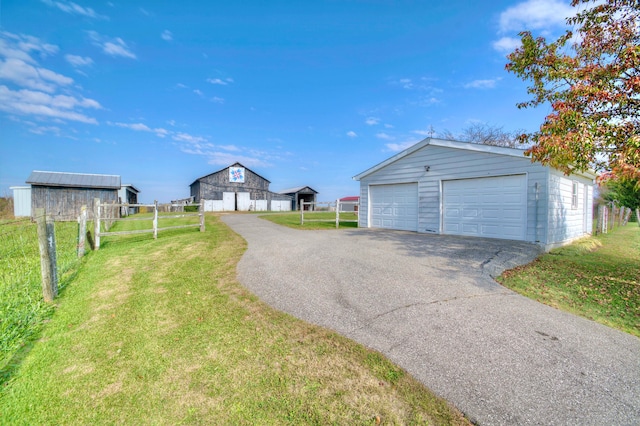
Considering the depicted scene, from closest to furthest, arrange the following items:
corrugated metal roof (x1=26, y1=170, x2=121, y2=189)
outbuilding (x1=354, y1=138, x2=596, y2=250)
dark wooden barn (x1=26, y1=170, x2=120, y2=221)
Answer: outbuilding (x1=354, y1=138, x2=596, y2=250) < dark wooden barn (x1=26, y1=170, x2=120, y2=221) < corrugated metal roof (x1=26, y1=170, x2=121, y2=189)

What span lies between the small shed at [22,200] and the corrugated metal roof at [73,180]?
116 cm

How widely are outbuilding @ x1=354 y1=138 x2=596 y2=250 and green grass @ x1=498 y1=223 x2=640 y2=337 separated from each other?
143 centimetres

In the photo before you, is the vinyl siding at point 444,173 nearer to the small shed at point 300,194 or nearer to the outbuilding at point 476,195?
the outbuilding at point 476,195

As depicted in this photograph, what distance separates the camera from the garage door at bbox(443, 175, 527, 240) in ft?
31.2

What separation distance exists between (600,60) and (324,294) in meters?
8.06

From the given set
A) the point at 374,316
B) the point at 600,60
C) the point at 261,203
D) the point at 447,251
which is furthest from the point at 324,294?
the point at 261,203

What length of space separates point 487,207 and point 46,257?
11.9m

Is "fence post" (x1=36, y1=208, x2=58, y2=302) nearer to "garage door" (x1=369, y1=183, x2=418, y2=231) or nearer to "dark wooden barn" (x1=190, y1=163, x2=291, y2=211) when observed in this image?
"garage door" (x1=369, y1=183, x2=418, y2=231)

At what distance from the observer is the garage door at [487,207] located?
9.51m

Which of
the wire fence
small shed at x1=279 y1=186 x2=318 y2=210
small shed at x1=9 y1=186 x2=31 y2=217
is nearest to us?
the wire fence

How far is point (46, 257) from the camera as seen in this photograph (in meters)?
4.71

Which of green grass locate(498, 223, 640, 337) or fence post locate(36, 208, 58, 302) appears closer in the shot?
green grass locate(498, 223, 640, 337)

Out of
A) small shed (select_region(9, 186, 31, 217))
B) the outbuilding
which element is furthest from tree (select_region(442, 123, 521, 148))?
small shed (select_region(9, 186, 31, 217))

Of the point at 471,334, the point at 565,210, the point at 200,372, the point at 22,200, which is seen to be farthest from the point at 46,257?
the point at 22,200
